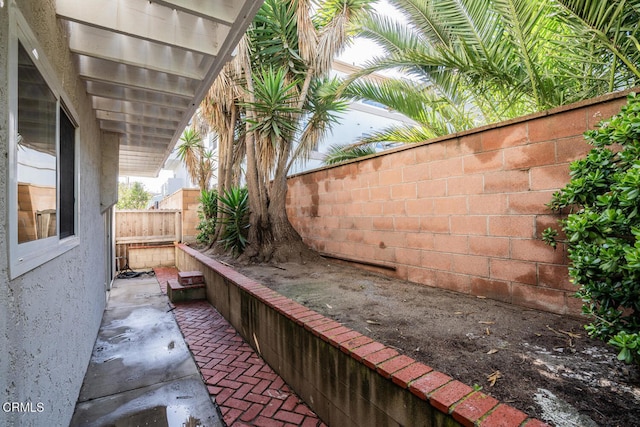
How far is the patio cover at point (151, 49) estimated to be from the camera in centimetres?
232

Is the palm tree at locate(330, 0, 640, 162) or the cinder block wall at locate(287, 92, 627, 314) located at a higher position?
the palm tree at locate(330, 0, 640, 162)

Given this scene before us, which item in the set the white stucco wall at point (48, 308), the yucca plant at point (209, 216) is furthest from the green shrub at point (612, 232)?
the yucca plant at point (209, 216)

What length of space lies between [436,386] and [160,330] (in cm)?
408

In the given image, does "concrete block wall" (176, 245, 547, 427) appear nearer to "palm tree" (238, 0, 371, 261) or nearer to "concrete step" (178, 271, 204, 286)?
"palm tree" (238, 0, 371, 261)

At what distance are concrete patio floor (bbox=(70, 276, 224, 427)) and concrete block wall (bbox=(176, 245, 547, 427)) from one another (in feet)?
2.42

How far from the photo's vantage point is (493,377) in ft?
5.45

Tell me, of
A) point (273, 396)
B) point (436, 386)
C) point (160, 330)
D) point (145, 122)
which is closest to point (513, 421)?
point (436, 386)

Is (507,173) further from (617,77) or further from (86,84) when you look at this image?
(86,84)

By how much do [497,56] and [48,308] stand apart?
4.78 metres

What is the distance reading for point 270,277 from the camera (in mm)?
4441

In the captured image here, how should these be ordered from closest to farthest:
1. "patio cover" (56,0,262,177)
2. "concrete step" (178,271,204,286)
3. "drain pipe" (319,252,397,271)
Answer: "patio cover" (56,0,262,177) → "drain pipe" (319,252,397,271) → "concrete step" (178,271,204,286)

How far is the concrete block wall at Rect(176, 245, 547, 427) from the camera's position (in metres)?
1.40

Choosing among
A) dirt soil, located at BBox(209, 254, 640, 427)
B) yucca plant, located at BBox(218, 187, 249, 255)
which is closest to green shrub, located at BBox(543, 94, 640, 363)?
dirt soil, located at BBox(209, 254, 640, 427)

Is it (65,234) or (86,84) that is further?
(86,84)
